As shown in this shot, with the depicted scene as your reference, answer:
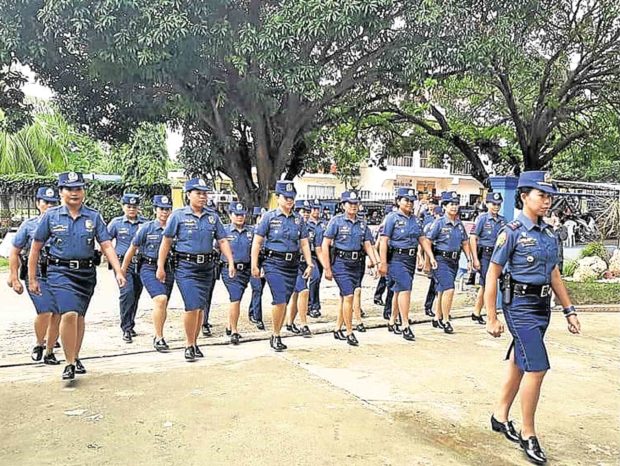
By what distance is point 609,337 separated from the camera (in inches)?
330

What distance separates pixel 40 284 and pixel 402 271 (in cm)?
400

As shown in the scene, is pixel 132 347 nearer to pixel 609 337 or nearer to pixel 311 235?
pixel 311 235

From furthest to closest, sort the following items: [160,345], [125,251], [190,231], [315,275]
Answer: [315,275], [125,251], [160,345], [190,231]

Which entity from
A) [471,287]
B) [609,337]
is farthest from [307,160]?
[609,337]

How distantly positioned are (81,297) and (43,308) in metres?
0.86

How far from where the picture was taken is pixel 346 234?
7.41 meters

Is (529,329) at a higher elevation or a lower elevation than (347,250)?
lower

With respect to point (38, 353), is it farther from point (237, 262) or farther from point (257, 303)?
point (257, 303)

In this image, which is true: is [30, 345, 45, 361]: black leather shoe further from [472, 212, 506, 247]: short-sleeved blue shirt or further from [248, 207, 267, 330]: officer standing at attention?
[472, 212, 506, 247]: short-sleeved blue shirt

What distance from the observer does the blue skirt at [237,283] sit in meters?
7.45

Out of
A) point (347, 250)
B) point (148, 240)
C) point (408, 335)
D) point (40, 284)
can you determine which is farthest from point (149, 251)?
point (408, 335)

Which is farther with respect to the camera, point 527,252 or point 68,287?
point 68,287

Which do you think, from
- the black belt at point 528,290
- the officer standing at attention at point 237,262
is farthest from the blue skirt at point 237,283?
the black belt at point 528,290

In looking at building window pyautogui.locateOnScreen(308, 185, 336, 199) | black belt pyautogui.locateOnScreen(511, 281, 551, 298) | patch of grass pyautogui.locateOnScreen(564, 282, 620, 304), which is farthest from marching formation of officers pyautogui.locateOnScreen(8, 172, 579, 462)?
building window pyautogui.locateOnScreen(308, 185, 336, 199)
